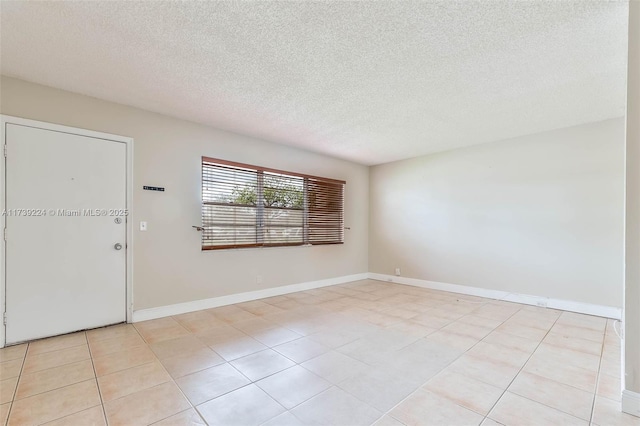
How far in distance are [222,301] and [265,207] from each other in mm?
1638

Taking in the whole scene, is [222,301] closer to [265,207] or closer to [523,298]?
[265,207]

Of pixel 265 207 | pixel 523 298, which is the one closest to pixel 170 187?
pixel 265 207

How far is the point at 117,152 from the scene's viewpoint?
3.56m

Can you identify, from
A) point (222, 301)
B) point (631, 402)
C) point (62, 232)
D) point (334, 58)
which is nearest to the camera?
point (631, 402)

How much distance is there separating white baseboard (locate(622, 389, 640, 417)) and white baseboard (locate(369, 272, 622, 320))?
2733 mm

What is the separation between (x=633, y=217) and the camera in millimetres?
1936

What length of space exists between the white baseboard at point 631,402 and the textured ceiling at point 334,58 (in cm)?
258

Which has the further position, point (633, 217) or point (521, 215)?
point (521, 215)

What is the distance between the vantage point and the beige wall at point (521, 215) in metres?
3.98

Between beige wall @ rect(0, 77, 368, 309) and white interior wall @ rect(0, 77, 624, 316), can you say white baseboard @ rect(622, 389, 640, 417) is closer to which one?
white interior wall @ rect(0, 77, 624, 316)

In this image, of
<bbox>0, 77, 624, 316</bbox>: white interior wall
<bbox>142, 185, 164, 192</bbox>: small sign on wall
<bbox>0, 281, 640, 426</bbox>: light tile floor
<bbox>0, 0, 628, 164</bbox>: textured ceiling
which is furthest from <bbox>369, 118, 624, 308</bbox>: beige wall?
<bbox>142, 185, 164, 192</bbox>: small sign on wall

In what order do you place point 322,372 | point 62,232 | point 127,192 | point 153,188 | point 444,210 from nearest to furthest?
point 322,372 < point 62,232 < point 127,192 < point 153,188 < point 444,210

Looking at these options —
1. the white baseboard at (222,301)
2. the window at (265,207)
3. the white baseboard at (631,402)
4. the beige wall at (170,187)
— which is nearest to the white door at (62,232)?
the beige wall at (170,187)

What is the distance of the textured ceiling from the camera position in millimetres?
2027
